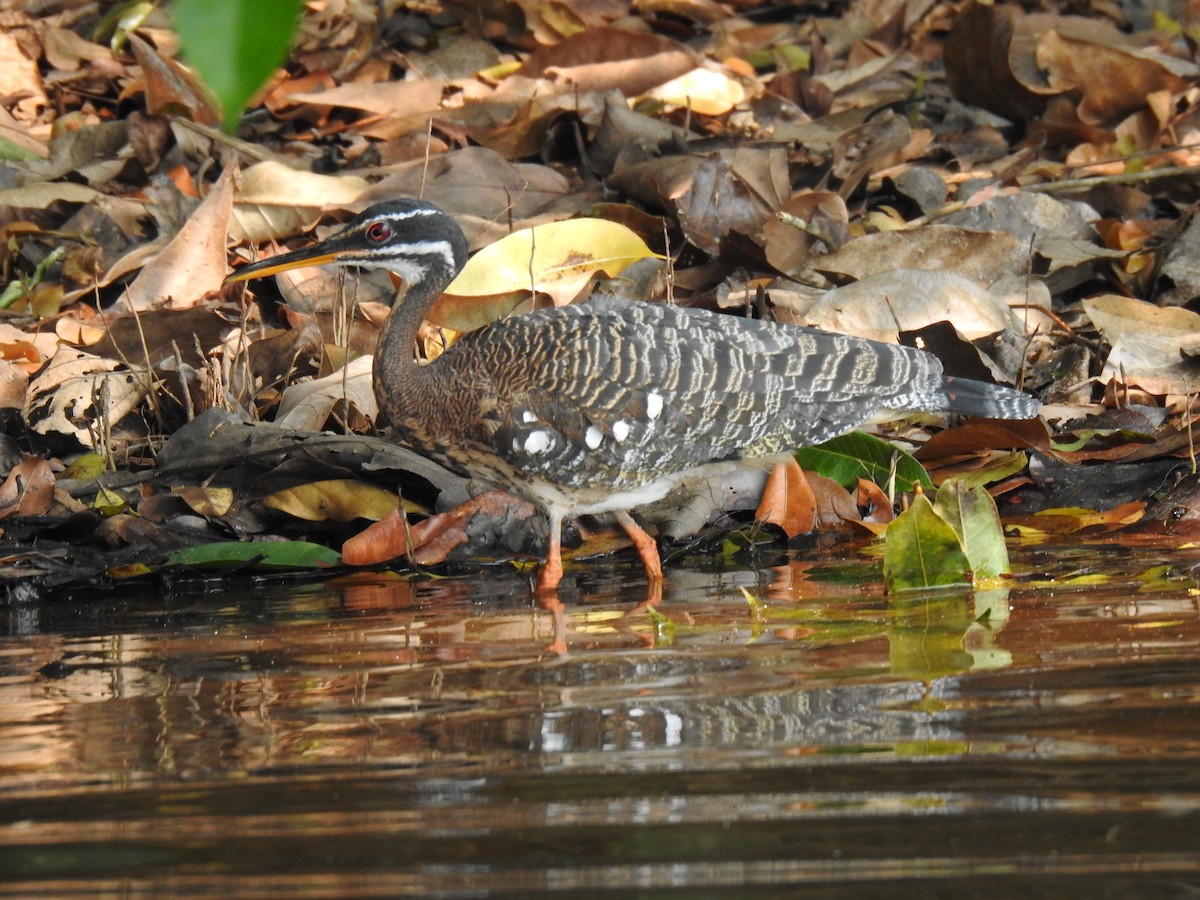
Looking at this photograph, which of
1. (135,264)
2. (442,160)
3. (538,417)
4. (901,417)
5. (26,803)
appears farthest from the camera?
(442,160)

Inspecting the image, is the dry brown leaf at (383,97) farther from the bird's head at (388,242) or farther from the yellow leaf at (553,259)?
the bird's head at (388,242)

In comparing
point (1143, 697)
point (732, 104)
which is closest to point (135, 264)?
point (732, 104)

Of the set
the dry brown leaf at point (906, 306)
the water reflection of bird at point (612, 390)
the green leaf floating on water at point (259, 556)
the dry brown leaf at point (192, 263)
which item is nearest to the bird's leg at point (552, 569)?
the water reflection of bird at point (612, 390)

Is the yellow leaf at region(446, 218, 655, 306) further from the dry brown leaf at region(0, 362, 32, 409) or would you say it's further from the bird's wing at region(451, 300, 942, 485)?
the dry brown leaf at region(0, 362, 32, 409)

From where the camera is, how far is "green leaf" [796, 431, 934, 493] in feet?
21.7

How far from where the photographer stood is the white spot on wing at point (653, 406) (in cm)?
610

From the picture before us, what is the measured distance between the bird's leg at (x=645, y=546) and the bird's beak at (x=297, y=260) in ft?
5.14

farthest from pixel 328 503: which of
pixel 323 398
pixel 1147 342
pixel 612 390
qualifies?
pixel 1147 342

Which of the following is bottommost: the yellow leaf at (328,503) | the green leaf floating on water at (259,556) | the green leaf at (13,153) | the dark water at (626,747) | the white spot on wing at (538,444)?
the dark water at (626,747)

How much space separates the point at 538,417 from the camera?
607cm

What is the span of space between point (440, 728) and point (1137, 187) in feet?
22.2

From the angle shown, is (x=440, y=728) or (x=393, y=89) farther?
(x=393, y=89)

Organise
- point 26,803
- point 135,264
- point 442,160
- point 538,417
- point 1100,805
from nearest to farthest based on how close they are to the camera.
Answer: point 1100,805 < point 26,803 < point 538,417 < point 135,264 < point 442,160

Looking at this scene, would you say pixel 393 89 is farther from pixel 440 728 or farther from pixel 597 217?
pixel 440 728
